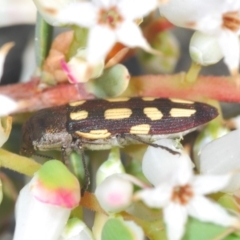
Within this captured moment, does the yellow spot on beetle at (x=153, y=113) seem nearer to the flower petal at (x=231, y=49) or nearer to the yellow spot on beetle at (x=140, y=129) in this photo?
the yellow spot on beetle at (x=140, y=129)

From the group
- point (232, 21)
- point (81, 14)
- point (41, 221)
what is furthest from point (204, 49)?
point (41, 221)

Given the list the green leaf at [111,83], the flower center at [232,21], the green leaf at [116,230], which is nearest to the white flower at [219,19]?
the flower center at [232,21]

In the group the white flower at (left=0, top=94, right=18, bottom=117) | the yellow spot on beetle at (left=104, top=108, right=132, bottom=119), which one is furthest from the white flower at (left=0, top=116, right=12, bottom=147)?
the yellow spot on beetle at (left=104, top=108, right=132, bottom=119)

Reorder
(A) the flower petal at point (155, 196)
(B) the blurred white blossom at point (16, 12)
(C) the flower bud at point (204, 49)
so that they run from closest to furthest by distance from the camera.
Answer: (A) the flower petal at point (155, 196) → (C) the flower bud at point (204, 49) → (B) the blurred white blossom at point (16, 12)

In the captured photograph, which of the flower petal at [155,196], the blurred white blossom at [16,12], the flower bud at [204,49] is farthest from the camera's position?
the blurred white blossom at [16,12]

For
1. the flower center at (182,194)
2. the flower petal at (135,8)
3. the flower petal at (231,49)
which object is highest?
the flower petal at (135,8)

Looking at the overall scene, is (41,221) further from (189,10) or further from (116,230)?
(189,10)

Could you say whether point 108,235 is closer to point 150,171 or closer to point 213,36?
point 150,171
